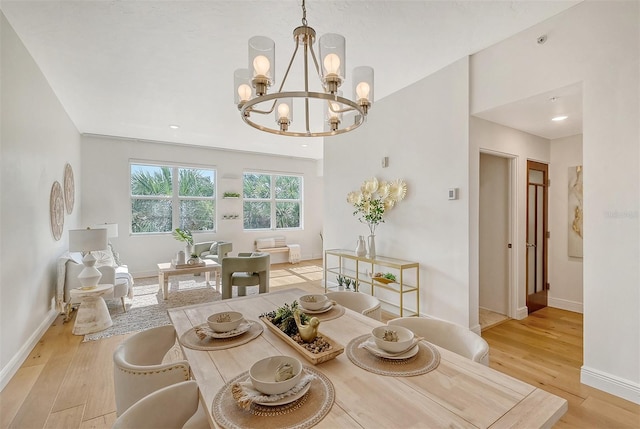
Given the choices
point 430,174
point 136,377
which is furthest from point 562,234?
point 136,377

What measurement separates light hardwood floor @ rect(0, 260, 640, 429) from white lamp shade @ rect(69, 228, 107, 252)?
0.91 m

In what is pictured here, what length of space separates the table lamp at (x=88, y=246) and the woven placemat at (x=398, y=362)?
3406 millimetres

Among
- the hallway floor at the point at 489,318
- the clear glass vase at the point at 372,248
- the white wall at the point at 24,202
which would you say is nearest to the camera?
the white wall at the point at 24,202

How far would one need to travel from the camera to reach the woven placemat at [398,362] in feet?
3.75

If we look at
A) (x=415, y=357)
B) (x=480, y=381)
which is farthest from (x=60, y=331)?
(x=480, y=381)

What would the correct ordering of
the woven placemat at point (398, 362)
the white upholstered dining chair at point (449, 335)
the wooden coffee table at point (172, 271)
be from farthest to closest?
the wooden coffee table at point (172, 271)
the white upholstered dining chair at point (449, 335)
the woven placemat at point (398, 362)

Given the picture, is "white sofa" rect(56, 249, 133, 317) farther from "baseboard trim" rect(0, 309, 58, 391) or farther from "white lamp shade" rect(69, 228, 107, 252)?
"white lamp shade" rect(69, 228, 107, 252)

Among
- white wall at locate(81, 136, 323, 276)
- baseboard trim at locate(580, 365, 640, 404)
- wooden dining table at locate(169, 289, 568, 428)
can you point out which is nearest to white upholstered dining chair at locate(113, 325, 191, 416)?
wooden dining table at locate(169, 289, 568, 428)

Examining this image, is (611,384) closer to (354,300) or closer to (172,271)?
(354,300)

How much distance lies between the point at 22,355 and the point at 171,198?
4.06 meters

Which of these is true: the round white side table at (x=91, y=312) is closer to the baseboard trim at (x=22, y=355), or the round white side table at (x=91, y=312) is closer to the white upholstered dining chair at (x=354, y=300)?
the baseboard trim at (x=22, y=355)

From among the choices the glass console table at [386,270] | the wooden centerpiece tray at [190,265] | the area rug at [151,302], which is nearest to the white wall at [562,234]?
the glass console table at [386,270]

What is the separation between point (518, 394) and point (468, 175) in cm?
232

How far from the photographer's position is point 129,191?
584 centimetres
